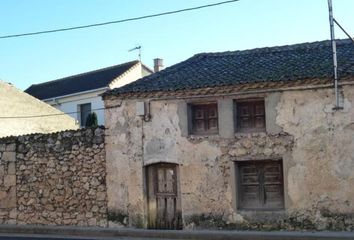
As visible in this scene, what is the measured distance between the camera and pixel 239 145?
1564 cm

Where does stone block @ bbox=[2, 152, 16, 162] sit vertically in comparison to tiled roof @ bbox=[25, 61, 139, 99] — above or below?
below

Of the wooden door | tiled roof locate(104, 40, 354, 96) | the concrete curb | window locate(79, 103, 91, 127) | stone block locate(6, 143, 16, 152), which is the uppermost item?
window locate(79, 103, 91, 127)

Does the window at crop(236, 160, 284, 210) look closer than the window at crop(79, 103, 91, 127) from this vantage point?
Yes

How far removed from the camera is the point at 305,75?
1488cm

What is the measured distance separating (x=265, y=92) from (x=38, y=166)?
7.83m

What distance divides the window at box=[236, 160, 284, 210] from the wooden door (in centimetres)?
193

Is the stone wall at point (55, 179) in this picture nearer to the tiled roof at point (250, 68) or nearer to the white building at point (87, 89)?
the tiled roof at point (250, 68)

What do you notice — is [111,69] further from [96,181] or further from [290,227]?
[290,227]

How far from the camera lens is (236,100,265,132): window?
1567 cm

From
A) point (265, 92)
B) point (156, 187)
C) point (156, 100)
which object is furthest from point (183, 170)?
point (265, 92)

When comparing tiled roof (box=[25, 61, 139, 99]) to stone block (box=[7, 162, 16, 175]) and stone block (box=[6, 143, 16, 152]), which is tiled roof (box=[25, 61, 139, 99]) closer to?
stone block (box=[6, 143, 16, 152])

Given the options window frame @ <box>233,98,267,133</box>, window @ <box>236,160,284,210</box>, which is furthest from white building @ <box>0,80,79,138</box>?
window @ <box>236,160,284,210</box>

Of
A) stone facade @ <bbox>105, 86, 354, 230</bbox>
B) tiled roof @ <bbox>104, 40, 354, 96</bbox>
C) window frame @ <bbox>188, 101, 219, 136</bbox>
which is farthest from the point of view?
window frame @ <bbox>188, 101, 219, 136</bbox>

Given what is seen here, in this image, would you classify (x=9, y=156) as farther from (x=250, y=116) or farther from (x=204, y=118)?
(x=250, y=116)
